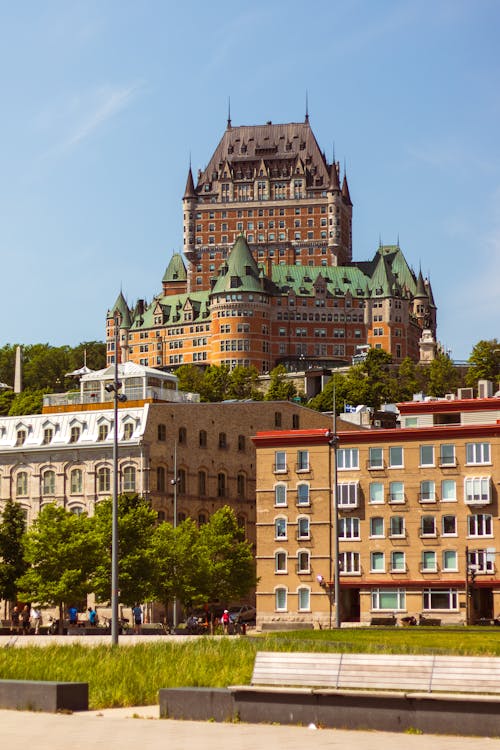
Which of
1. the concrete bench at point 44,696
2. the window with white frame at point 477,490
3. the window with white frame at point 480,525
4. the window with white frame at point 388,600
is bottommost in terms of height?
the concrete bench at point 44,696

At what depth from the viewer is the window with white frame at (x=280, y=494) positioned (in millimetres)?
97938

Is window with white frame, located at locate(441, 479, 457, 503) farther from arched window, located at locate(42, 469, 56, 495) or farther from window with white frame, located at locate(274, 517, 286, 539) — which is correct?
arched window, located at locate(42, 469, 56, 495)

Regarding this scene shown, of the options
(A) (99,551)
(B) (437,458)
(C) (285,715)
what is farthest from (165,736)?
(B) (437,458)

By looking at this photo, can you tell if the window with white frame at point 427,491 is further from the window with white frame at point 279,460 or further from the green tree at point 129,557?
the green tree at point 129,557

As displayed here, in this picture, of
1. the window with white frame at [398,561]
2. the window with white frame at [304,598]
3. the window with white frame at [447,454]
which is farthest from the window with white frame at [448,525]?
the window with white frame at [304,598]

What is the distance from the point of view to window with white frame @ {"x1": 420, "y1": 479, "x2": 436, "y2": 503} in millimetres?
93312

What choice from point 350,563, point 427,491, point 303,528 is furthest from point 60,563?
point 427,491

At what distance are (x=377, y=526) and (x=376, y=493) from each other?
7.00 ft

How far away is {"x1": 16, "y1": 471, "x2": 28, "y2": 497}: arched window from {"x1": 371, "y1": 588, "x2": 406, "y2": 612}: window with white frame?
1330 inches

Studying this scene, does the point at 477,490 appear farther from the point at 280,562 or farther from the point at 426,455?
the point at 280,562

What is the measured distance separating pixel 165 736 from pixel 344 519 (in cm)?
7085

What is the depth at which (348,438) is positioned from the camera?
95938mm

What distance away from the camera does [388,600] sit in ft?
307

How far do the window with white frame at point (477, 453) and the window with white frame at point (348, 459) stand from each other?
7.57 meters
